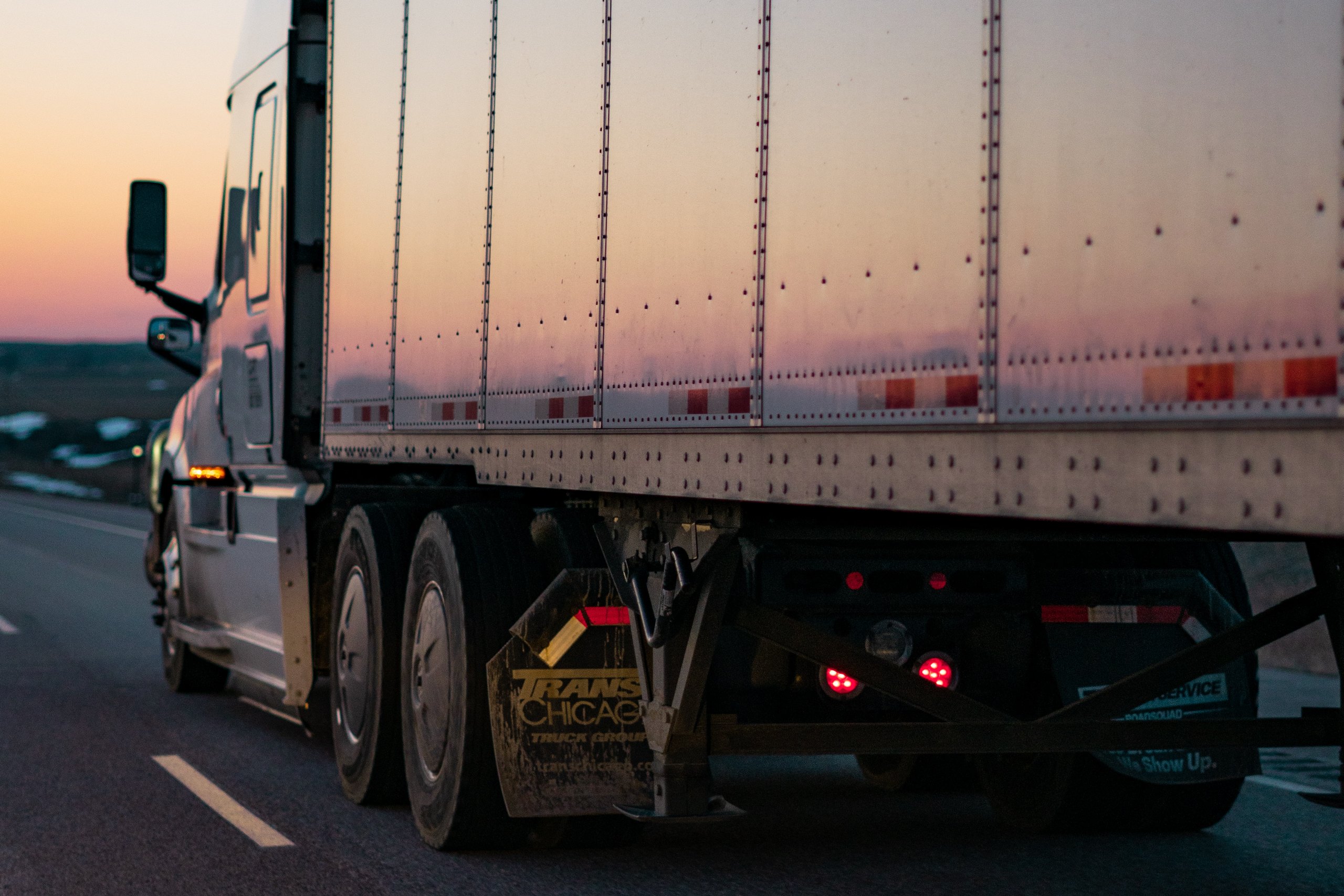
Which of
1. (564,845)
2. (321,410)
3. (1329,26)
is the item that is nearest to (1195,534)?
(1329,26)

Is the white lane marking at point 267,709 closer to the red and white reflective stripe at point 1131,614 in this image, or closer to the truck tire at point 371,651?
the truck tire at point 371,651

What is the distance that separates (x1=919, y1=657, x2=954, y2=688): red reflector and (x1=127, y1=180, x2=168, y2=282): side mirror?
5.63 meters

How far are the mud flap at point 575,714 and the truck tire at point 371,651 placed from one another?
4.32 feet

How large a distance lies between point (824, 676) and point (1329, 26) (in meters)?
3.10

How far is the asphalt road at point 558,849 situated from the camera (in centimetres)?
612

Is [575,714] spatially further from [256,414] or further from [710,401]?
[256,414]

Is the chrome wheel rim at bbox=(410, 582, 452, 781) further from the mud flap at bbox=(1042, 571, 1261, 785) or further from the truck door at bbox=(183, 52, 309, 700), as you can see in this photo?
the mud flap at bbox=(1042, 571, 1261, 785)

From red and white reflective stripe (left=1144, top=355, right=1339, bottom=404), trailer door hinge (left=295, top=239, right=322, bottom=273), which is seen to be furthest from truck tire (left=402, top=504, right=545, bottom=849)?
red and white reflective stripe (left=1144, top=355, right=1339, bottom=404)

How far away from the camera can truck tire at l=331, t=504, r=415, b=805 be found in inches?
288

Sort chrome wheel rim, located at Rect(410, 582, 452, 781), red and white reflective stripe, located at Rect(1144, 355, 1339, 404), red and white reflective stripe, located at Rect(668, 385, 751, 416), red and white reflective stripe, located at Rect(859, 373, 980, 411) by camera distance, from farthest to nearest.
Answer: chrome wheel rim, located at Rect(410, 582, 452, 781), red and white reflective stripe, located at Rect(668, 385, 751, 416), red and white reflective stripe, located at Rect(859, 373, 980, 411), red and white reflective stripe, located at Rect(1144, 355, 1339, 404)

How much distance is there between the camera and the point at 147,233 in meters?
9.70

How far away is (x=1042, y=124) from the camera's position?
3744 millimetres

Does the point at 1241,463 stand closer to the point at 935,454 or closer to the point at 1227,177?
the point at 1227,177

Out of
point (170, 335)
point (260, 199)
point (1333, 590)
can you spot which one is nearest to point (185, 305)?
point (170, 335)
